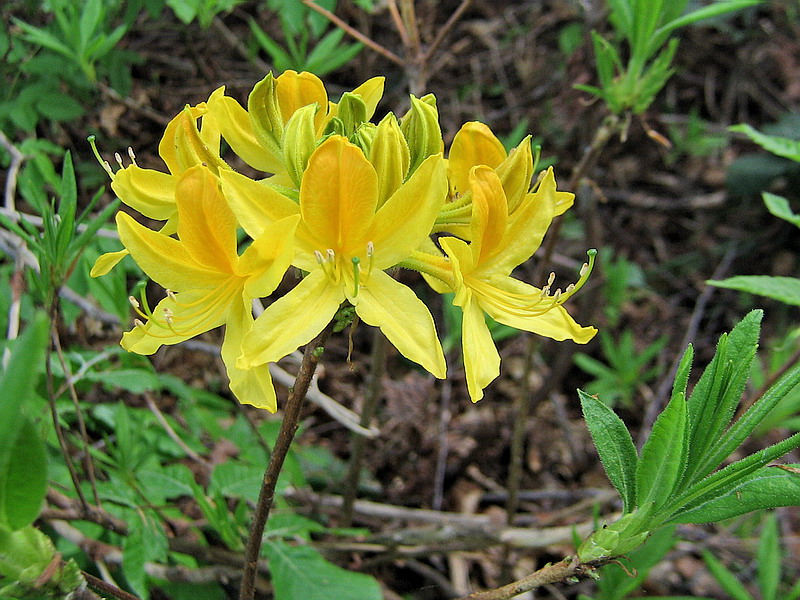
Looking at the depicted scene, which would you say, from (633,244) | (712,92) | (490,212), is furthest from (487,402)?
(712,92)

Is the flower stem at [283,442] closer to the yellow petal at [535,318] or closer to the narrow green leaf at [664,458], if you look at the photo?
the yellow petal at [535,318]

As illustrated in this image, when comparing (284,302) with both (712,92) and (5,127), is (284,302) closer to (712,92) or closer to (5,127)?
(5,127)

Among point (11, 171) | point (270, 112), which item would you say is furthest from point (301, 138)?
point (11, 171)

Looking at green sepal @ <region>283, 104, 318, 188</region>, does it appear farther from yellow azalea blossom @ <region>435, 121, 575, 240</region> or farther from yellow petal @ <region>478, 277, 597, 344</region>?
yellow petal @ <region>478, 277, 597, 344</region>

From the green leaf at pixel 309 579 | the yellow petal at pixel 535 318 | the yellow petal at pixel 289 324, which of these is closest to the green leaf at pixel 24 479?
the yellow petal at pixel 289 324

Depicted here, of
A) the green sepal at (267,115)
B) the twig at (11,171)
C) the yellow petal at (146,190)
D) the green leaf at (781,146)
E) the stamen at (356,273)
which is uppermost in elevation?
the twig at (11,171)

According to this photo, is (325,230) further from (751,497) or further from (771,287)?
(771,287)
